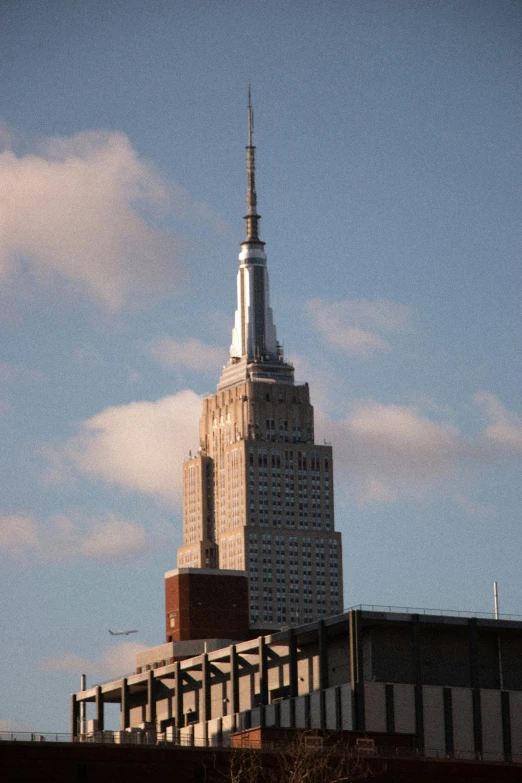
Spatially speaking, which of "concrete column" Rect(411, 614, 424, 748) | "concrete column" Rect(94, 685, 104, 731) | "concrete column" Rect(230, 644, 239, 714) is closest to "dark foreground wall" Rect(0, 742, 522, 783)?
"concrete column" Rect(411, 614, 424, 748)

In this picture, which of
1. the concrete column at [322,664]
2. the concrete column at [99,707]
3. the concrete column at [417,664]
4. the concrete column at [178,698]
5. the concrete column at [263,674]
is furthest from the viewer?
the concrete column at [99,707]

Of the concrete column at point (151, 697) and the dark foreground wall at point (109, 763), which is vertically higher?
the concrete column at point (151, 697)

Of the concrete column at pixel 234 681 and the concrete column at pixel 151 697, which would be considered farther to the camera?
the concrete column at pixel 151 697

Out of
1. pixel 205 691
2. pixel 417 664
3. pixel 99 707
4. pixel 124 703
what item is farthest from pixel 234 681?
pixel 99 707

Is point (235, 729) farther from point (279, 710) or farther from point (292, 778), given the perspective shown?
point (292, 778)

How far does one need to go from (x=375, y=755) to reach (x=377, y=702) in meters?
22.4

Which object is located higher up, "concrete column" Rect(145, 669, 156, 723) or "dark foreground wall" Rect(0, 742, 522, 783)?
"concrete column" Rect(145, 669, 156, 723)

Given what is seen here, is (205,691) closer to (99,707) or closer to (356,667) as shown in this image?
(99,707)

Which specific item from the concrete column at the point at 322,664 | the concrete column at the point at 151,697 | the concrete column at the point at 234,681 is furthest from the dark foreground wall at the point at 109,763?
the concrete column at the point at 151,697

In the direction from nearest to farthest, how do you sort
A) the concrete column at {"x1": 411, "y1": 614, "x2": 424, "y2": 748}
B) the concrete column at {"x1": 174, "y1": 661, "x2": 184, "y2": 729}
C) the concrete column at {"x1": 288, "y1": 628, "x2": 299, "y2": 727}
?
the concrete column at {"x1": 411, "y1": 614, "x2": 424, "y2": 748} → the concrete column at {"x1": 288, "y1": 628, "x2": 299, "y2": 727} → the concrete column at {"x1": 174, "y1": 661, "x2": 184, "y2": 729}

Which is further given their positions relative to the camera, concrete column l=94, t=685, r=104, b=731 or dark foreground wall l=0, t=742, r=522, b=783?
concrete column l=94, t=685, r=104, b=731

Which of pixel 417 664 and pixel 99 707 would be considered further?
pixel 99 707

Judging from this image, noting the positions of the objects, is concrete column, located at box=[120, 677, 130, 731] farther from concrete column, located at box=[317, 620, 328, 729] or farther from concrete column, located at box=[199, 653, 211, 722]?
concrete column, located at box=[317, 620, 328, 729]

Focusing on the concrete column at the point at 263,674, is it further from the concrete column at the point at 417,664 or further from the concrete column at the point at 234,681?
the concrete column at the point at 417,664
